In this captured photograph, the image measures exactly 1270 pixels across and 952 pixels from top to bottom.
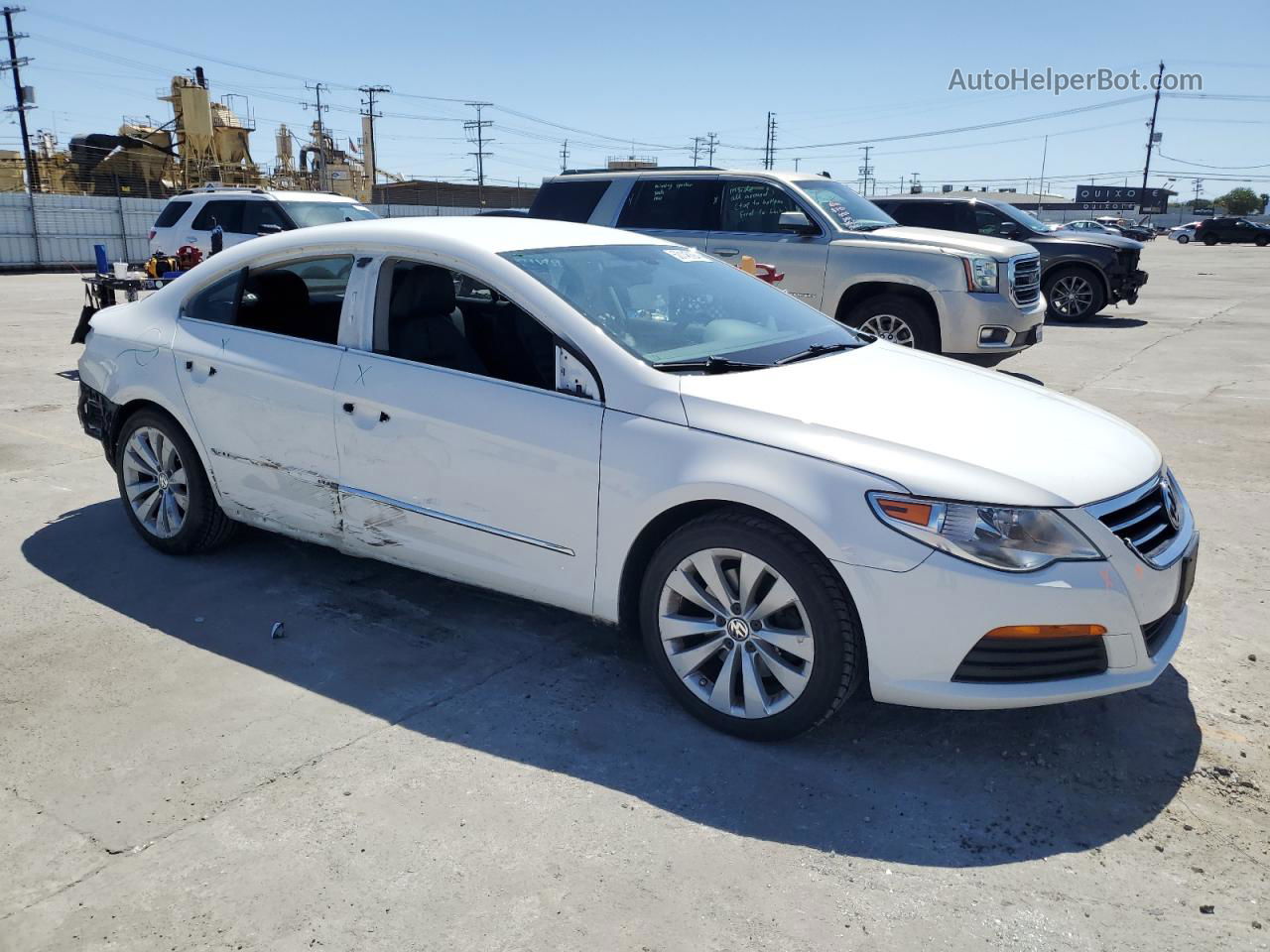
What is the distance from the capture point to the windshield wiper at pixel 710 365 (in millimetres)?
3562

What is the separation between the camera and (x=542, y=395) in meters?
3.60

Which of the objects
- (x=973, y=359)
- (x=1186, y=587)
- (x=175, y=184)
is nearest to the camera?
(x=1186, y=587)

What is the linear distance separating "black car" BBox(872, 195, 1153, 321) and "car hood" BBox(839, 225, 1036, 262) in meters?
5.05

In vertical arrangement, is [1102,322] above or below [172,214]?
below

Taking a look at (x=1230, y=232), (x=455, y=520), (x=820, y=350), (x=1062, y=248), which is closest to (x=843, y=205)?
(x=820, y=350)

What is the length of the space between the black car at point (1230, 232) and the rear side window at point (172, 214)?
1954 inches

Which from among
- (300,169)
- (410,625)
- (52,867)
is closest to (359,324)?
(410,625)

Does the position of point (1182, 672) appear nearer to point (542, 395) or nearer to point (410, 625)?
point (542, 395)

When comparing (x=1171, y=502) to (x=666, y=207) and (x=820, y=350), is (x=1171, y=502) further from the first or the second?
(x=666, y=207)

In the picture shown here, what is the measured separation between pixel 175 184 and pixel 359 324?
3905cm

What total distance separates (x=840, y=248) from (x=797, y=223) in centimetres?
47

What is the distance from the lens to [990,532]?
115 inches

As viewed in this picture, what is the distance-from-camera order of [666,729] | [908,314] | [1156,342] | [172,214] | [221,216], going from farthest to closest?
1. [172,214]
2. [221,216]
3. [1156,342]
4. [908,314]
5. [666,729]

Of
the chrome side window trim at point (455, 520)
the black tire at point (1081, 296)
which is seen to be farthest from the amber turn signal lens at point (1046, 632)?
the black tire at point (1081, 296)
